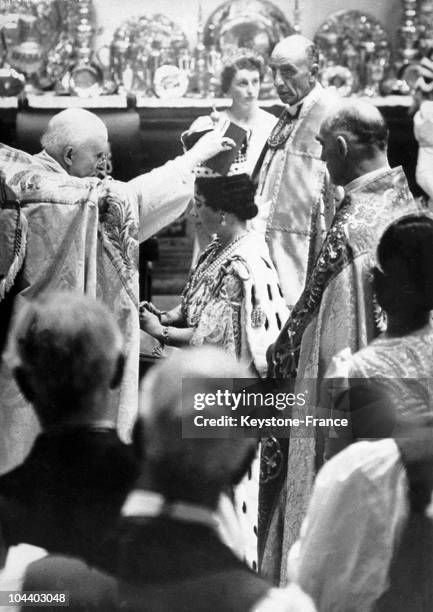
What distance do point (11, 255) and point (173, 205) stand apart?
0.51 metres

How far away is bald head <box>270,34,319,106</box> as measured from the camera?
15.7ft

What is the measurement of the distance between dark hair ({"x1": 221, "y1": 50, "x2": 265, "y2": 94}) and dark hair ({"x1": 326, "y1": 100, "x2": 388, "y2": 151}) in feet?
1.08

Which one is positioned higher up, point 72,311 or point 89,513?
point 72,311

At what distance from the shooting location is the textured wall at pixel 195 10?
16.0ft

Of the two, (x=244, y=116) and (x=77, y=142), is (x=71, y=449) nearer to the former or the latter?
(x=77, y=142)

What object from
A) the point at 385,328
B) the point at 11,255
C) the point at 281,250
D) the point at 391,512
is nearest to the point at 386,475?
the point at 391,512

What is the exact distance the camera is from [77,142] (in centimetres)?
473

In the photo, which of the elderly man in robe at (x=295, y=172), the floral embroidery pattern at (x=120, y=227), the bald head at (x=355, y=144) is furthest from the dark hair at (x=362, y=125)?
the floral embroidery pattern at (x=120, y=227)

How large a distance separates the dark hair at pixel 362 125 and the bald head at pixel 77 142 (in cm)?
69

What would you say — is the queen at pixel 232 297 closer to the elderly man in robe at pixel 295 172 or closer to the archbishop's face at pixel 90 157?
the elderly man in robe at pixel 295 172

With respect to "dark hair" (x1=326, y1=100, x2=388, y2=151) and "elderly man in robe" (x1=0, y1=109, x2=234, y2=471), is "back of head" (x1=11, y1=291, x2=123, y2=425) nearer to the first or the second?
"elderly man in robe" (x1=0, y1=109, x2=234, y2=471)

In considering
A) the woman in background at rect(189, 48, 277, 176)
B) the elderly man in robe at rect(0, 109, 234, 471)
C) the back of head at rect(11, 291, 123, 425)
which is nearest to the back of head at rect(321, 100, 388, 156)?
the woman in background at rect(189, 48, 277, 176)

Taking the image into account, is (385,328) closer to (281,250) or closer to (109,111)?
(281,250)

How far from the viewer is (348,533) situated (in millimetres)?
4367
